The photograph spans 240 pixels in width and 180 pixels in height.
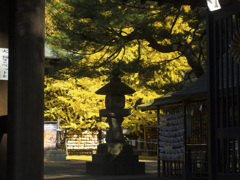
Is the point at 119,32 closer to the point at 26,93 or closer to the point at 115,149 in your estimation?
the point at 115,149

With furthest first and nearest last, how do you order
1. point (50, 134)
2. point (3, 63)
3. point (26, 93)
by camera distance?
1. point (50, 134)
2. point (3, 63)
3. point (26, 93)

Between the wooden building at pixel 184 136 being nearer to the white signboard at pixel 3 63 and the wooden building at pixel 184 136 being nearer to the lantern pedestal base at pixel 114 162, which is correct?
the lantern pedestal base at pixel 114 162

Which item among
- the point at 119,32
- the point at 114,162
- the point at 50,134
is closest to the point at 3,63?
the point at 119,32

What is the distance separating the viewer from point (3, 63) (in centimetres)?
505

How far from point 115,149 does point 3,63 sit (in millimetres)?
12876

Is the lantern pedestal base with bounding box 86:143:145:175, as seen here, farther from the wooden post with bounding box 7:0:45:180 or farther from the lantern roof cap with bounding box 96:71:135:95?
the wooden post with bounding box 7:0:45:180

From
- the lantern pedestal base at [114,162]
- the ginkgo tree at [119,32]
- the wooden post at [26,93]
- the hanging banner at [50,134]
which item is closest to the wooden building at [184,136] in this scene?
the lantern pedestal base at [114,162]

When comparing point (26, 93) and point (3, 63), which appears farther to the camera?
A: point (3, 63)

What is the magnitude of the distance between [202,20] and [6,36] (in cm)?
1243

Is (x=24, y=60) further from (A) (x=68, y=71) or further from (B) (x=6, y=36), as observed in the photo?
(A) (x=68, y=71)

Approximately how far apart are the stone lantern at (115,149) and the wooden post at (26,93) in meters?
12.7

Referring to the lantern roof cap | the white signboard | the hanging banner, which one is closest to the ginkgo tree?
the lantern roof cap

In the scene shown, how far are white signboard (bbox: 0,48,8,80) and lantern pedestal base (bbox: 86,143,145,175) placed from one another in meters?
12.4

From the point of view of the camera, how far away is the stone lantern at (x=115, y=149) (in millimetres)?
17359
